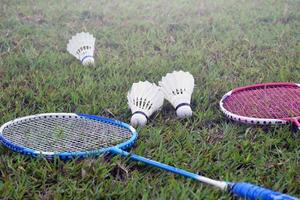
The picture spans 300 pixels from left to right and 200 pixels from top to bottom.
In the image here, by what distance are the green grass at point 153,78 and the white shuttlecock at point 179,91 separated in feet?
0.23

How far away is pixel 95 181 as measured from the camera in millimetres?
1984

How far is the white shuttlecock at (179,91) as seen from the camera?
260 cm

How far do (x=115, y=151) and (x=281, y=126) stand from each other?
36.2 inches

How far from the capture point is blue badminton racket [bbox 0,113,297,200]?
2.08m

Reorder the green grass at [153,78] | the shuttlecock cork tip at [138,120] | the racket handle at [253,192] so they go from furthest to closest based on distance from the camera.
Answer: the shuttlecock cork tip at [138,120] → the green grass at [153,78] → the racket handle at [253,192]

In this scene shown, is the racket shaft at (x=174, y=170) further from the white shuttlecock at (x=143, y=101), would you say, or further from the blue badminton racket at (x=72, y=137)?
the white shuttlecock at (x=143, y=101)

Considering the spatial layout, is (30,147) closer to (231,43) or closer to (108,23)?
(231,43)

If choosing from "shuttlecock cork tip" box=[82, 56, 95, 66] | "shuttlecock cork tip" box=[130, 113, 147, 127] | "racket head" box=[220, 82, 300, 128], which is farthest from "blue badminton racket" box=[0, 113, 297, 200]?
"shuttlecock cork tip" box=[82, 56, 95, 66]

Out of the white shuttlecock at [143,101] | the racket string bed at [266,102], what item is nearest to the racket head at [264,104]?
the racket string bed at [266,102]

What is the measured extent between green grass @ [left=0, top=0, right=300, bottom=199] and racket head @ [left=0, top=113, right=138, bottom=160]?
0.18 feet

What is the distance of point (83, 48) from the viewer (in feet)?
11.9

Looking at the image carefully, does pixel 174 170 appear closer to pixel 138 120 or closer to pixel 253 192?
pixel 253 192

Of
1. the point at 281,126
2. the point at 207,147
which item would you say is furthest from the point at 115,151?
the point at 281,126

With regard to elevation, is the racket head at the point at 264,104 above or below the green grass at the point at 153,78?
above
